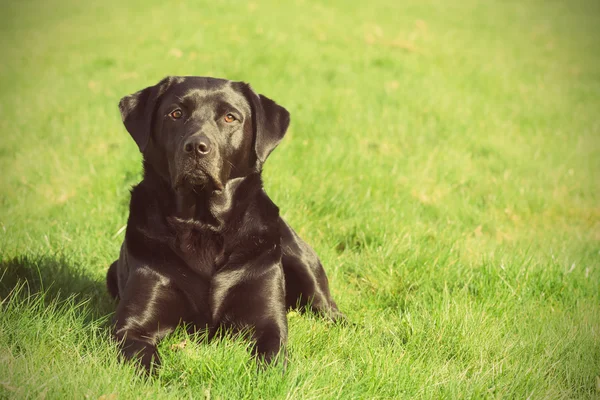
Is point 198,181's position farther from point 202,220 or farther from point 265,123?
point 265,123

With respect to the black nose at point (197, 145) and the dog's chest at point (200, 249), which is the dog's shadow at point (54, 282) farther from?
the black nose at point (197, 145)

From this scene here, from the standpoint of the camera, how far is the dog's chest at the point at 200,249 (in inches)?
136

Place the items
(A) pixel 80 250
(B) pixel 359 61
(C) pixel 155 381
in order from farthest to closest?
(B) pixel 359 61, (A) pixel 80 250, (C) pixel 155 381

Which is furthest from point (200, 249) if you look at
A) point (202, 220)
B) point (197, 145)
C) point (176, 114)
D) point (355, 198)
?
point (355, 198)

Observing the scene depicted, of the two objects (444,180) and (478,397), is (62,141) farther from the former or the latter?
(478,397)

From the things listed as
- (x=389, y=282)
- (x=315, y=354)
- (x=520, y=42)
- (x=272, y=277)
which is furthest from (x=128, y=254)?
(x=520, y=42)

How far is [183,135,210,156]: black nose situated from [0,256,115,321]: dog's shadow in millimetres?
1116

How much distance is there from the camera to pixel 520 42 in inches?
599

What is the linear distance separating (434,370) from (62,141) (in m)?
5.73

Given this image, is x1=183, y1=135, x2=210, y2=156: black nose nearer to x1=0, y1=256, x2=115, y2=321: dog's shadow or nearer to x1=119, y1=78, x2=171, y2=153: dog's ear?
x1=119, y1=78, x2=171, y2=153: dog's ear

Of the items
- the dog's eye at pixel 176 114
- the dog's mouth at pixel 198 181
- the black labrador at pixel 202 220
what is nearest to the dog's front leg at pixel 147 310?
the black labrador at pixel 202 220

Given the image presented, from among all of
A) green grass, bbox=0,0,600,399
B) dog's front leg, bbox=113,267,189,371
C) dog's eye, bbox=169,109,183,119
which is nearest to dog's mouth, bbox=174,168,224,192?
dog's eye, bbox=169,109,183,119

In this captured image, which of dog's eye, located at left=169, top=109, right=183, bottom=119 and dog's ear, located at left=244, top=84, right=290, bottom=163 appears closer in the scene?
dog's eye, located at left=169, top=109, right=183, bottom=119

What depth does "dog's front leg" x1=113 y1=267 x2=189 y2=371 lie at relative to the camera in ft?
10.6
